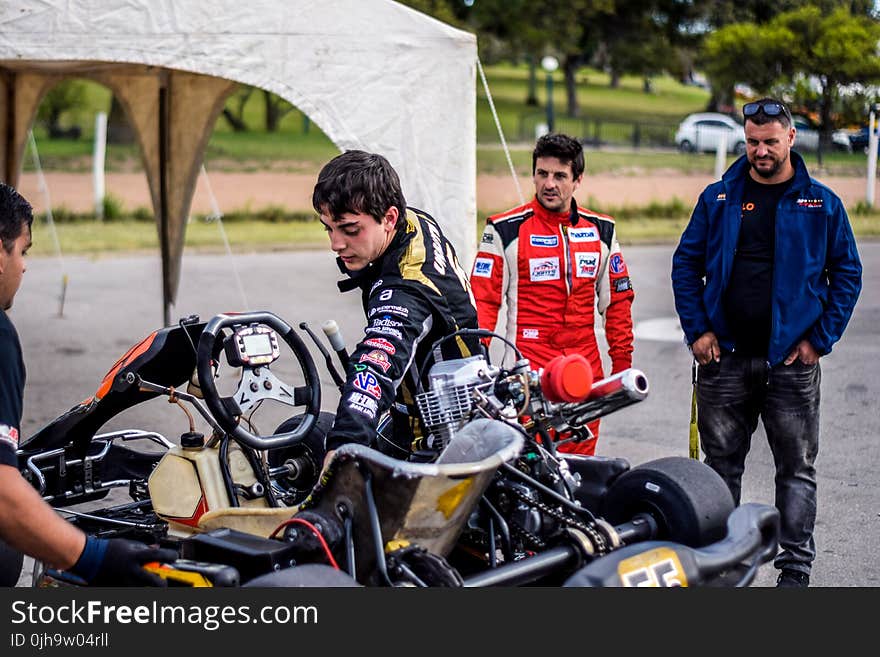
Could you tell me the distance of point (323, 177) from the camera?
3627 millimetres

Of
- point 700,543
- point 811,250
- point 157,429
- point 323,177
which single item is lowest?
point 157,429

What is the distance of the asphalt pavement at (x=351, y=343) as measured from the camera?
6.13m

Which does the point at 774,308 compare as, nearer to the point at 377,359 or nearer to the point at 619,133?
the point at 377,359

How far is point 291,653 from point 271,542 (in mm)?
471

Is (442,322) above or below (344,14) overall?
below

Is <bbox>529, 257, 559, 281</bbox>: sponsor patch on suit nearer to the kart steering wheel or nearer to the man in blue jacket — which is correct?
the man in blue jacket

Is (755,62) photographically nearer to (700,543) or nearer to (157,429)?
(157,429)

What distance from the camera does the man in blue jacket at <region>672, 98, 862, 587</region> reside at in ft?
15.5

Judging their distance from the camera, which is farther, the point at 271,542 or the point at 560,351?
the point at 560,351

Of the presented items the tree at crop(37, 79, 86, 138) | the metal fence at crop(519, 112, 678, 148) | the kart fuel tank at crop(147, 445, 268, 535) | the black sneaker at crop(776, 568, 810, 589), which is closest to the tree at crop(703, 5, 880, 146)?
the metal fence at crop(519, 112, 678, 148)

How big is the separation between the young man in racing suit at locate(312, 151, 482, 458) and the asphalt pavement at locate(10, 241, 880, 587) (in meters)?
2.18

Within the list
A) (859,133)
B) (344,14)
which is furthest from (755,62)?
(344,14)

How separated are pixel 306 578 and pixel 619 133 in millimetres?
35920

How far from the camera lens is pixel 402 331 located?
3.51 metres
